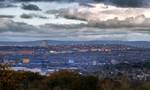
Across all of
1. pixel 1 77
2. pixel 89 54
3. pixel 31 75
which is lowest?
pixel 89 54

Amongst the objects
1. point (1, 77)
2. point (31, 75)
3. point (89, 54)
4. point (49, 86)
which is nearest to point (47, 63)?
point (89, 54)

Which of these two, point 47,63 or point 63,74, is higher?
point 63,74

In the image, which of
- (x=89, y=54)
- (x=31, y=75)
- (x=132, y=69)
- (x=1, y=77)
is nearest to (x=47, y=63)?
(x=89, y=54)

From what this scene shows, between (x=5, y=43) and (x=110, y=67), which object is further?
(x=5, y=43)

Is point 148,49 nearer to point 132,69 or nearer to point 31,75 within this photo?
point 132,69

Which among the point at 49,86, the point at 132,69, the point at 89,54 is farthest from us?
the point at 89,54

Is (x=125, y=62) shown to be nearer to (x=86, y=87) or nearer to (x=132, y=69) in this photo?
(x=132, y=69)

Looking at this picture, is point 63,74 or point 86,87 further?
point 63,74

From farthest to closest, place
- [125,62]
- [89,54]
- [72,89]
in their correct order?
1. [89,54]
2. [125,62]
3. [72,89]

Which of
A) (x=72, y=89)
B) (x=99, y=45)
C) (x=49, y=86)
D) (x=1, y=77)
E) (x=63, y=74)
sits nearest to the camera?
(x=1, y=77)
